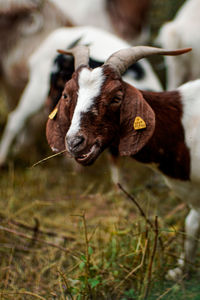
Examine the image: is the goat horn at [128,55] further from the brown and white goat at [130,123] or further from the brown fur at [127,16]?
the brown fur at [127,16]

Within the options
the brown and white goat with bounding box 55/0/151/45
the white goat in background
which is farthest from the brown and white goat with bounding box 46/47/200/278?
the brown and white goat with bounding box 55/0/151/45

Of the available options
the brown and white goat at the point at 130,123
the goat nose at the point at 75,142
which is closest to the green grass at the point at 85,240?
the brown and white goat at the point at 130,123

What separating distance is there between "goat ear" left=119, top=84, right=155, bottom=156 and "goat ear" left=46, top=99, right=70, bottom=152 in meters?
0.30

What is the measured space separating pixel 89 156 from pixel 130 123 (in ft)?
0.92

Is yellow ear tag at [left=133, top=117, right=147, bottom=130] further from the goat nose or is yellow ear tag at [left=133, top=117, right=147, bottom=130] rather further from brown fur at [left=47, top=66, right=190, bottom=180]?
the goat nose

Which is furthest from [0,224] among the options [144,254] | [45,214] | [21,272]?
[144,254]

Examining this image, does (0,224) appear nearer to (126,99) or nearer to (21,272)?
(21,272)

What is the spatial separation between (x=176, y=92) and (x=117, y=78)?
21.4 inches

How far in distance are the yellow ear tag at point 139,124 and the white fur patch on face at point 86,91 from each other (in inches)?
9.1

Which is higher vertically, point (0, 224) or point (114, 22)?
point (114, 22)

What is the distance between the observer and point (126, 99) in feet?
6.94

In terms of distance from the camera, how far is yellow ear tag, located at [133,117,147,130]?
2.04 meters

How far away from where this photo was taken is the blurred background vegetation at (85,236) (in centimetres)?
228

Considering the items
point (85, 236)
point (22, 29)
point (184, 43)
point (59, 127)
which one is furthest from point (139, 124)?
point (22, 29)
